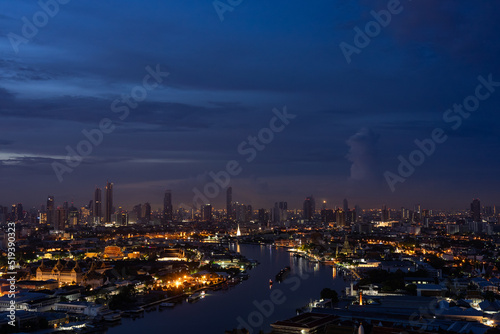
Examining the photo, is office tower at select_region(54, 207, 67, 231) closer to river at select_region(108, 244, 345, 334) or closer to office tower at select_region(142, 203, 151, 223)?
office tower at select_region(142, 203, 151, 223)

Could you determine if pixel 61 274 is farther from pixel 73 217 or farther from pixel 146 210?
pixel 146 210

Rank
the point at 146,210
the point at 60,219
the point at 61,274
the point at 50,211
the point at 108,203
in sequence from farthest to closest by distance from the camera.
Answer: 1. the point at 146,210
2. the point at 108,203
3. the point at 50,211
4. the point at 60,219
5. the point at 61,274

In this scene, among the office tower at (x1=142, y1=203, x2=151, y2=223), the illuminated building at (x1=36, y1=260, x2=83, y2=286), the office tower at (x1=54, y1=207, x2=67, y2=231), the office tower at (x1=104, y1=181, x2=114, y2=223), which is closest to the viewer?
the illuminated building at (x1=36, y1=260, x2=83, y2=286)

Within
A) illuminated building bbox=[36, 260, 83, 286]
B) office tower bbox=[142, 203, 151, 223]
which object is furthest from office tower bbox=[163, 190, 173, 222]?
illuminated building bbox=[36, 260, 83, 286]

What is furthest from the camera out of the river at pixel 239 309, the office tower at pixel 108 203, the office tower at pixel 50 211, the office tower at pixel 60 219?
the office tower at pixel 108 203

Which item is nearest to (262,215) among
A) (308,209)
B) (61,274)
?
(308,209)

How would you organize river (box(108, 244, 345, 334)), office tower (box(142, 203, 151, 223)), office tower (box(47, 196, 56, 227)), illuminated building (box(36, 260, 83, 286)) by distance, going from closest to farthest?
river (box(108, 244, 345, 334)), illuminated building (box(36, 260, 83, 286)), office tower (box(47, 196, 56, 227)), office tower (box(142, 203, 151, 223))

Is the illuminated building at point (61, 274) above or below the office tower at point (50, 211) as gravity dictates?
below

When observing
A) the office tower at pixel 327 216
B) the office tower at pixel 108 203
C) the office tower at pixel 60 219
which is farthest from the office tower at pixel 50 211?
the office tower at pixel 327 216

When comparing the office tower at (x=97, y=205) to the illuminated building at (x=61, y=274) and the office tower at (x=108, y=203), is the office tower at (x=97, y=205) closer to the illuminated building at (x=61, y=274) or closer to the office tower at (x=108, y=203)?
the office tower at (x=108, y=203)
